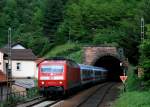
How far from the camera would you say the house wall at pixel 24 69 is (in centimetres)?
7781

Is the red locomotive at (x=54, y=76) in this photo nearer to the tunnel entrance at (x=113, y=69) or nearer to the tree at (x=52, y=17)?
the tunnel entrance at (x=113, y=69)

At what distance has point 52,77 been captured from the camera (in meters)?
38.6

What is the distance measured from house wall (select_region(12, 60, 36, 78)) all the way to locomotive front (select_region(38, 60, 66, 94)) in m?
38.4

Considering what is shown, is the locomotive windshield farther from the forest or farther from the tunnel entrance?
the tunnel entrance

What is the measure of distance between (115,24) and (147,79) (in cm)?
4266

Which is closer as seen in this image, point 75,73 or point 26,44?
point 75,73

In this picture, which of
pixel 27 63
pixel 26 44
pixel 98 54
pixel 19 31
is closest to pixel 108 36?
pixel 98 54

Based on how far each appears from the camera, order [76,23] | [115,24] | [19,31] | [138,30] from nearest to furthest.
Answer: [138,30] < [115,24] < [76,23] < [19,31]

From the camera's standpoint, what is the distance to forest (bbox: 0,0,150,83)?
52603 millimetres

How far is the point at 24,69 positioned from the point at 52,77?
39.8 metres

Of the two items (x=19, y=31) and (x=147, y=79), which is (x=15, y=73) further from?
(x=147, y=79)

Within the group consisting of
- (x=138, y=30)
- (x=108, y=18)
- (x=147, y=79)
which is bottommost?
(x=147, y=79)

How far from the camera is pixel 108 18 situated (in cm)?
7500

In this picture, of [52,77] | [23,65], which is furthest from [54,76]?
[23,65]
